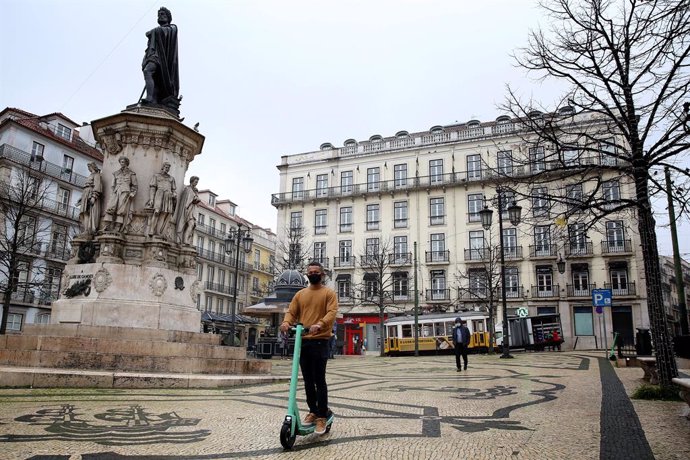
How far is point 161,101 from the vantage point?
11.6 meters

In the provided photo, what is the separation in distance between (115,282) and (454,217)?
37.5m

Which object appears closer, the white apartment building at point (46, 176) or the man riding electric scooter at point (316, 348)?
the man riding electric scooter at point (316, 348)

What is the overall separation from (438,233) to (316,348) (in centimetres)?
4097

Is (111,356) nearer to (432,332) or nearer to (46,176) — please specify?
(432,332)

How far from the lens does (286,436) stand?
4.02m

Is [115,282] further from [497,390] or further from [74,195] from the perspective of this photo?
[74,195]

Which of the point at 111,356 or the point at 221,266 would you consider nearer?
the point at 111,356

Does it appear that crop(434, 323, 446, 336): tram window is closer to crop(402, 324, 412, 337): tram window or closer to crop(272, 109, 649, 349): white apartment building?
crop(402, 324, 412, 337): tram window

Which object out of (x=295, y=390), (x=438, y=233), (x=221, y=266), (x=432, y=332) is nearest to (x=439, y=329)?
(x=432, y=332)

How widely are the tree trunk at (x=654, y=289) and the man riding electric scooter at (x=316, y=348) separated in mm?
5295

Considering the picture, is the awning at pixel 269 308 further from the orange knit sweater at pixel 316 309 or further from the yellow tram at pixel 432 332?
the orange knit sweater at pixel 316 309

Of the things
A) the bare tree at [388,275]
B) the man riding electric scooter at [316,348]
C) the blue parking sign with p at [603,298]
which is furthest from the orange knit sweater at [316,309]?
the bare tree at [388,275]

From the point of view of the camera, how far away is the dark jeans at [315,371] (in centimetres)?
458

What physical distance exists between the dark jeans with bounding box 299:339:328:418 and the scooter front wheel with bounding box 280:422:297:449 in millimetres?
531
